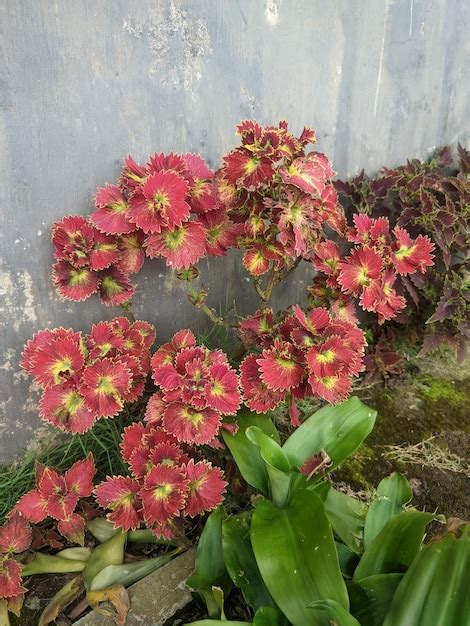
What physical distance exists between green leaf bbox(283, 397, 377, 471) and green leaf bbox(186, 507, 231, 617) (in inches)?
10.3

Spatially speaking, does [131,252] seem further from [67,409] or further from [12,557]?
[12,557]

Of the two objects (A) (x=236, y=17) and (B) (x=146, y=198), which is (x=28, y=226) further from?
(A) (x=236, y=17)

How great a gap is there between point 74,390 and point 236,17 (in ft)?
3.91

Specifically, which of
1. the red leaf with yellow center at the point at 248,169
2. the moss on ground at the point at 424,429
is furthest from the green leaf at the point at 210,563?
the red leaf with yellow center at the point at 248,169

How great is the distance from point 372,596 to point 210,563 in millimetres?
413

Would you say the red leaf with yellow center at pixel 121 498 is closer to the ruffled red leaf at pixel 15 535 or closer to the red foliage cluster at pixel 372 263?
the ruffled red leaf at pixel 15 535

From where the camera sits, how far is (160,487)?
1446 millimetres

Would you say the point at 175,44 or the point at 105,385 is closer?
the point at 105,385

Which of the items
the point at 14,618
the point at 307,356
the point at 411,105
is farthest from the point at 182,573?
the point at 411,105

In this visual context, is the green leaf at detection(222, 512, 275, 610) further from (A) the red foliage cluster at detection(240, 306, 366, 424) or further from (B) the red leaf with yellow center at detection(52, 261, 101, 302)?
(B) the red leaf with yellow center at detection(52, 261, 101, 302)

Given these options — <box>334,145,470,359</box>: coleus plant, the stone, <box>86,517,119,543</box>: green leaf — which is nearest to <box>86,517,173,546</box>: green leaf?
<box>86,517,119,543</box>: green leaf

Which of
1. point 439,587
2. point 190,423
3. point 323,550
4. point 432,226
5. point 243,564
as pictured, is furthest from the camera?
point 432,226

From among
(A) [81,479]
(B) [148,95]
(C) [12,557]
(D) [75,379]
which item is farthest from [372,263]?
(C) [12,557]

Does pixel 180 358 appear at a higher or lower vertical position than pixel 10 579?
higher
